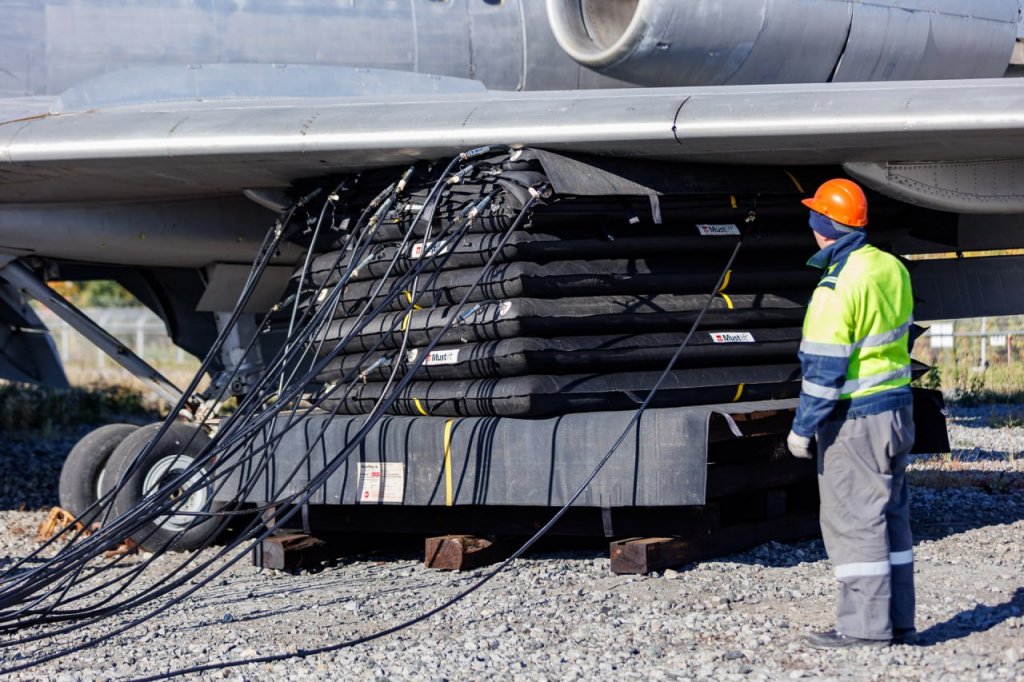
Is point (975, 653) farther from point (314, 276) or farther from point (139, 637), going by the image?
point (314, 276)

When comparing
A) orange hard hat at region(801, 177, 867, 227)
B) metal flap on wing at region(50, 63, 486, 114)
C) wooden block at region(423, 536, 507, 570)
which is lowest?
wooden block at region(423, 536, 507, 570)

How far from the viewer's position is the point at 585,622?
16.7 feet

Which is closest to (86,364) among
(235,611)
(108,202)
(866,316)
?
(108,202)

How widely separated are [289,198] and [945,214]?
401cm

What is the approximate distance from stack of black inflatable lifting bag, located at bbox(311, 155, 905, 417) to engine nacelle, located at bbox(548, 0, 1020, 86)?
1098mm

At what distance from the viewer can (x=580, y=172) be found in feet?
19.5

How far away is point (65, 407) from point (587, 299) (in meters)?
11.7

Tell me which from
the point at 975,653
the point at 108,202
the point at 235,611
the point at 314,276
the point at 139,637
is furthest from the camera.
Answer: the point at 108,202

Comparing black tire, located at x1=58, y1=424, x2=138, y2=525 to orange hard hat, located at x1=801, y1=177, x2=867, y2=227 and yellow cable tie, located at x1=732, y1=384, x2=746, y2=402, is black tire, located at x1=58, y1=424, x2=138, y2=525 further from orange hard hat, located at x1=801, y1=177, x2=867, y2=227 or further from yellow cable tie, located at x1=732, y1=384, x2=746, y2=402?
Result: orange hard hat, located at x1=801, y1=177, x2=867, y2=227

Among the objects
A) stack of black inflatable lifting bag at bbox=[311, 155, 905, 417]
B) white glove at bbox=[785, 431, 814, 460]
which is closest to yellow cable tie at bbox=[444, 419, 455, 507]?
stack of black inflatable lifting bag at bbox=[311, 155, 905, 417]

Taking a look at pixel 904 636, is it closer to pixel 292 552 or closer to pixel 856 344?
pixel 856 344

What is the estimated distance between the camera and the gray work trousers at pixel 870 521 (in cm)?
446

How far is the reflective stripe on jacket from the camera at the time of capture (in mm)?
4531

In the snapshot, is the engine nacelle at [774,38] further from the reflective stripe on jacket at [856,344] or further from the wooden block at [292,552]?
the wooden block at [292,552]
